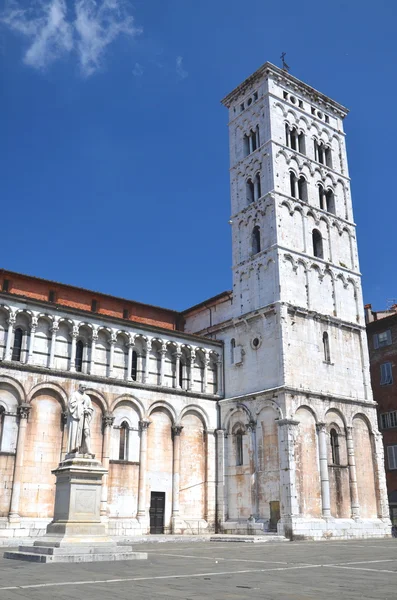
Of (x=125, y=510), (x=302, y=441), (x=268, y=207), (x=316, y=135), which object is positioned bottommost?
(x=125, y=510)

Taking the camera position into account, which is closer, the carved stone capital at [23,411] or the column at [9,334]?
the carved stone capital at [23,411]

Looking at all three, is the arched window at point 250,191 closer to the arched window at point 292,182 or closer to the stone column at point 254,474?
the arched window at point 292,182

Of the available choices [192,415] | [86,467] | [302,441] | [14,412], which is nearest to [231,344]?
[192,415]

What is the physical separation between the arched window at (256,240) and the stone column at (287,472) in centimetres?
A: 1235

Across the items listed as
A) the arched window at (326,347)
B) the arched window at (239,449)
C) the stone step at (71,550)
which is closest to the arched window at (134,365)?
the arched window at (239,449)

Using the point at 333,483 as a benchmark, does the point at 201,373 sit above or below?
above

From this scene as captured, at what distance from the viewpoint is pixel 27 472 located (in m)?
27.9

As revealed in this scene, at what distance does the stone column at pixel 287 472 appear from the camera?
30.1 metres

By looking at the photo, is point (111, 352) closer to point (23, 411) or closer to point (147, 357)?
point (147, 357)

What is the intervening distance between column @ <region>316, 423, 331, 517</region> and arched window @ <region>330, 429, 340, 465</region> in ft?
3.92

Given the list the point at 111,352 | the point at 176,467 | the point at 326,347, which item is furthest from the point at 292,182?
the point at 176,467

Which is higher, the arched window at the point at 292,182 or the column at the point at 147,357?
the arched window at the point at 292,182

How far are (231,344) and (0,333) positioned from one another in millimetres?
15015

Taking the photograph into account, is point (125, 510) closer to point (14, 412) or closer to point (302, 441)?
point (14, 412)
